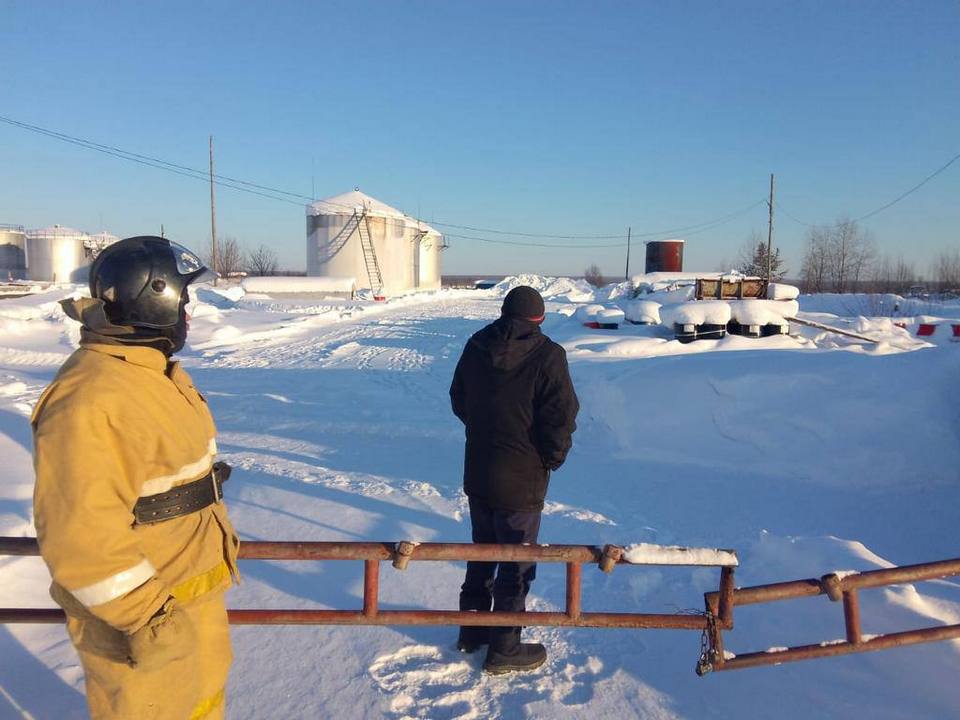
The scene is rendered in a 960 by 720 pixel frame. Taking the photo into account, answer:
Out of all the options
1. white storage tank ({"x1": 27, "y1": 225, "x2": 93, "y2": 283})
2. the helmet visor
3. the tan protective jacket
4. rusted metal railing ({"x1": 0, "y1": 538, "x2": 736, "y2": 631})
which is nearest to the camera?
the tan protective jacket

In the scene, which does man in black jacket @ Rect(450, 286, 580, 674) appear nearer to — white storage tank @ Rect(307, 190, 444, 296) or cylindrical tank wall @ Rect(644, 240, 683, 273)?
white storage tank @ Rect(307, 190, 444, 296)

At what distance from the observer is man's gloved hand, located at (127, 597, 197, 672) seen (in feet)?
5.70

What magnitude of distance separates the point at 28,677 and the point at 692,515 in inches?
186

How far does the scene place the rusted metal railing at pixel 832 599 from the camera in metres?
2.62

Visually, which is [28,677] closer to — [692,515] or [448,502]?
[448,502]

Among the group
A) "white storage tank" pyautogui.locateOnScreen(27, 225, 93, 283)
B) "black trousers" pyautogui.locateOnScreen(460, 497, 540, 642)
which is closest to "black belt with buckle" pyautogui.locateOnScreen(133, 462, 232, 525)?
"black trousers" pyautogui.locateOnScreen(460, 497, 540, 642)

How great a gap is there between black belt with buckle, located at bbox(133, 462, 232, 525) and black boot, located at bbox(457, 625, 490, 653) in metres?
1.77

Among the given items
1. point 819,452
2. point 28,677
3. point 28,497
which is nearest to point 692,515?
point 819,452

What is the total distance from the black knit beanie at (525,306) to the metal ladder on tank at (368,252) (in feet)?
139

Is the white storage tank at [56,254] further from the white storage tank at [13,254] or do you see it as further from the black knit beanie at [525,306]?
the black knit beanie at [525,306]

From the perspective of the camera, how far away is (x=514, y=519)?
128 inches

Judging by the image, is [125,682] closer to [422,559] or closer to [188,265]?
[422,559]

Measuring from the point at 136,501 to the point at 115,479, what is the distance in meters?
→ 0.13

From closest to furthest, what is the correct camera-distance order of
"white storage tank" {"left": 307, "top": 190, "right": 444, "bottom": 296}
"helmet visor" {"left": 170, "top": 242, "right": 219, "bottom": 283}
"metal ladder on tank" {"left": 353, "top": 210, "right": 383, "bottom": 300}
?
"helmet visor" {"left": 170, "top": 242, "right": 219, "bottom": 283} < "white storage tank" {"left": 307, "top": 190, "right": 444, "bottom": 296} < "metal ladder on tank" {"left": 353, "top": 210, "right": 383, "bottom": 300}
